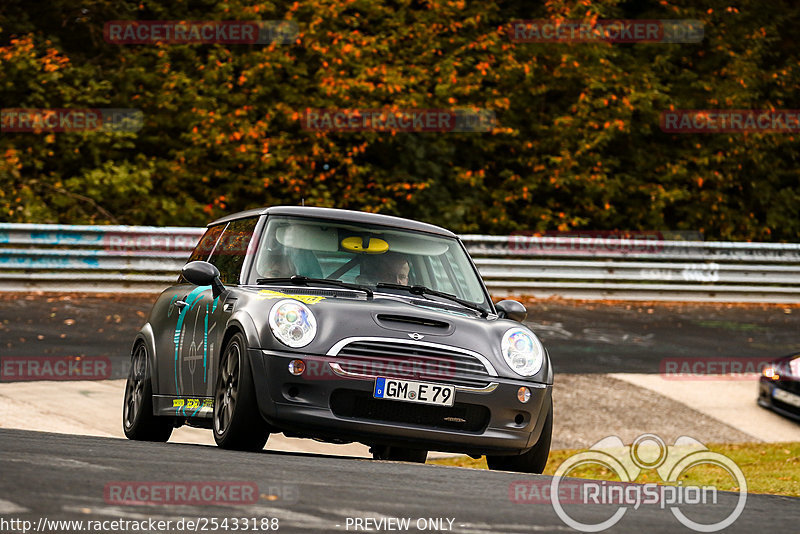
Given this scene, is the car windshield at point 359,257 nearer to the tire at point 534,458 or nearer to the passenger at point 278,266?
the passenger at point 278,266

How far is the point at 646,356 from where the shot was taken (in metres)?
16.2

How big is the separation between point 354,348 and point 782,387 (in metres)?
8.00

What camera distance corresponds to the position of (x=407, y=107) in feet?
77.9

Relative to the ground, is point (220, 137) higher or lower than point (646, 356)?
higher

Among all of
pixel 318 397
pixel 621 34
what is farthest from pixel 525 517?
pixel 621 34

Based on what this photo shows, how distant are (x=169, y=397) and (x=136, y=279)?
10336 millimetres

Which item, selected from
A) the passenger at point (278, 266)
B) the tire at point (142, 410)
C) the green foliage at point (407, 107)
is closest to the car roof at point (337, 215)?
the passenger at point (278, 266)

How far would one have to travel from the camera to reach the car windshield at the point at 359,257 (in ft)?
25.5

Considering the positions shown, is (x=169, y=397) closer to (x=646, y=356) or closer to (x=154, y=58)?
(x=646, y=356)

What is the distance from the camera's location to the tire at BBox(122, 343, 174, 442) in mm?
8680

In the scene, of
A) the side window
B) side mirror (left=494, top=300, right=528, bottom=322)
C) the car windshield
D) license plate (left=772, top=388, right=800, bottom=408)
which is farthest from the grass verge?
the side window

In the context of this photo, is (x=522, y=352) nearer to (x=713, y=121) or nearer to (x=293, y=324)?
(x=293, y=324)

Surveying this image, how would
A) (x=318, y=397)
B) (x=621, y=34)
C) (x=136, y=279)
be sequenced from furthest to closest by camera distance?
(x=621, y=34)
(x=136, y=279)
(x=318, y=397)

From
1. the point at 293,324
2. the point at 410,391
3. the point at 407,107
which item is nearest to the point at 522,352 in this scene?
the point at 410,391
